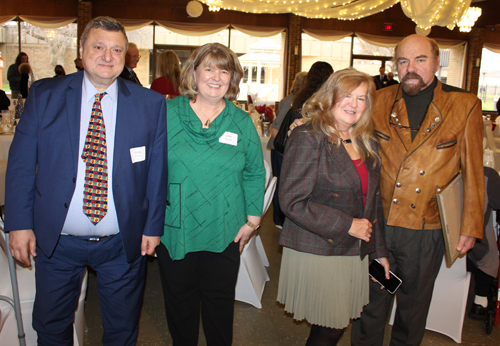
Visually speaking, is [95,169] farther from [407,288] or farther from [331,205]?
[407,288]

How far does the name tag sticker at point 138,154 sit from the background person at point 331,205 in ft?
1.87

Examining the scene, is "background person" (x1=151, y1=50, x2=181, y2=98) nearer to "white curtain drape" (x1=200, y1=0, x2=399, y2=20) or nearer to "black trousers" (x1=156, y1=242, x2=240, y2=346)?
"white curtain drape" (x1=200, y1=0, x2=399, y2=20)

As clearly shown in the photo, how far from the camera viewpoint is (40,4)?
1153cm

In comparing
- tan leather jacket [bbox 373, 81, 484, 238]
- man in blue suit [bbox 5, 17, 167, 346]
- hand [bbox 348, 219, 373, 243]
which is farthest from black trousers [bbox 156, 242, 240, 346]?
tan leather jacket [bbox 373, 81, 484, 238]

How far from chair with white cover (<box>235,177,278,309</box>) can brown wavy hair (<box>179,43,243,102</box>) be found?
3.80 feet

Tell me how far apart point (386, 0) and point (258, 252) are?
5.91m

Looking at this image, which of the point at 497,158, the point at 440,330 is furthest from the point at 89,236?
the point at 497,158

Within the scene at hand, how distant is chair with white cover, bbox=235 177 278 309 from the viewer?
108 inches

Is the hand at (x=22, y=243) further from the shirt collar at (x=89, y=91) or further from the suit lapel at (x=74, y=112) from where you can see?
the shirt collar at (x=89, y=91)

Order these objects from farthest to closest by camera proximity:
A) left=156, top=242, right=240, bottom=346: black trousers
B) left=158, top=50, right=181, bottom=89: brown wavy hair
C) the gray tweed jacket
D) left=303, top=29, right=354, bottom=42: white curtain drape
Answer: left=303, top=29, right=354, bottom=42: white curtain drape → left=158, top=50, right=181, bottom=89: brown wavy hair → left=156, top=242, right=240, bottom=346: black trousers → the gray tweed jacket

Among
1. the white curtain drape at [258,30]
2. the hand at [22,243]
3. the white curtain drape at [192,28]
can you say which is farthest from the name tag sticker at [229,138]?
the white curtain drape at [258,30]

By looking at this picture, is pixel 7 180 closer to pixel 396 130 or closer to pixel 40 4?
pixel 396 130

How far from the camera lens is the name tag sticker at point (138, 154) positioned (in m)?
1.54

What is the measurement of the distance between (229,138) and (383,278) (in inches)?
37.8
